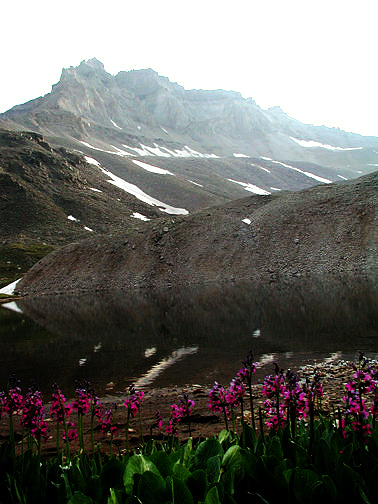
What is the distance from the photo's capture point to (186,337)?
103ft

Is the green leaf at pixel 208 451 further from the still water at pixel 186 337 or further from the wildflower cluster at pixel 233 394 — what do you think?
the still water at pixel 186 337

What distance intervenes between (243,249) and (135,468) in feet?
231

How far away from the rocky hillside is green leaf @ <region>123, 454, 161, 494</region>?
51996mm

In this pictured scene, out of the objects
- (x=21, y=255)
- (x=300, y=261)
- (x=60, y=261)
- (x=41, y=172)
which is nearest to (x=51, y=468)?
(x=300, y=261)

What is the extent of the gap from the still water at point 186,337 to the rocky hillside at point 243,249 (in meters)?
14.4

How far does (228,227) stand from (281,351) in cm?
5682

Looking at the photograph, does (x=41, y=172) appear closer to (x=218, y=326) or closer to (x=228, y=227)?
(x=228, y=227)

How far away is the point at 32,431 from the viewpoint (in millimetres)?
6277

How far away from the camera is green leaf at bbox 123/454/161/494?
4.57 metres

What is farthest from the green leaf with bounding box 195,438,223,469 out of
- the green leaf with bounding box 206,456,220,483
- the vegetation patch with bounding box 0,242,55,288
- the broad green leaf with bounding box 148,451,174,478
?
the vegetation patch with bounding box 0,242,55,288

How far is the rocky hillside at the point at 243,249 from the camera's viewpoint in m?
65.7

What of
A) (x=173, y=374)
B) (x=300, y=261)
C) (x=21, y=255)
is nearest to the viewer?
(x=173, y=374)

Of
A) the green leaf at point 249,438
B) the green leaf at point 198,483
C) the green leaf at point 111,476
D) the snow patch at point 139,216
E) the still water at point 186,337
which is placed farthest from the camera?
the snow patch at point 139,216

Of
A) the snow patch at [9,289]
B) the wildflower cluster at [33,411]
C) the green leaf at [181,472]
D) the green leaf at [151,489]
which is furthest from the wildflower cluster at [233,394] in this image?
the snow patch at [9,289]
